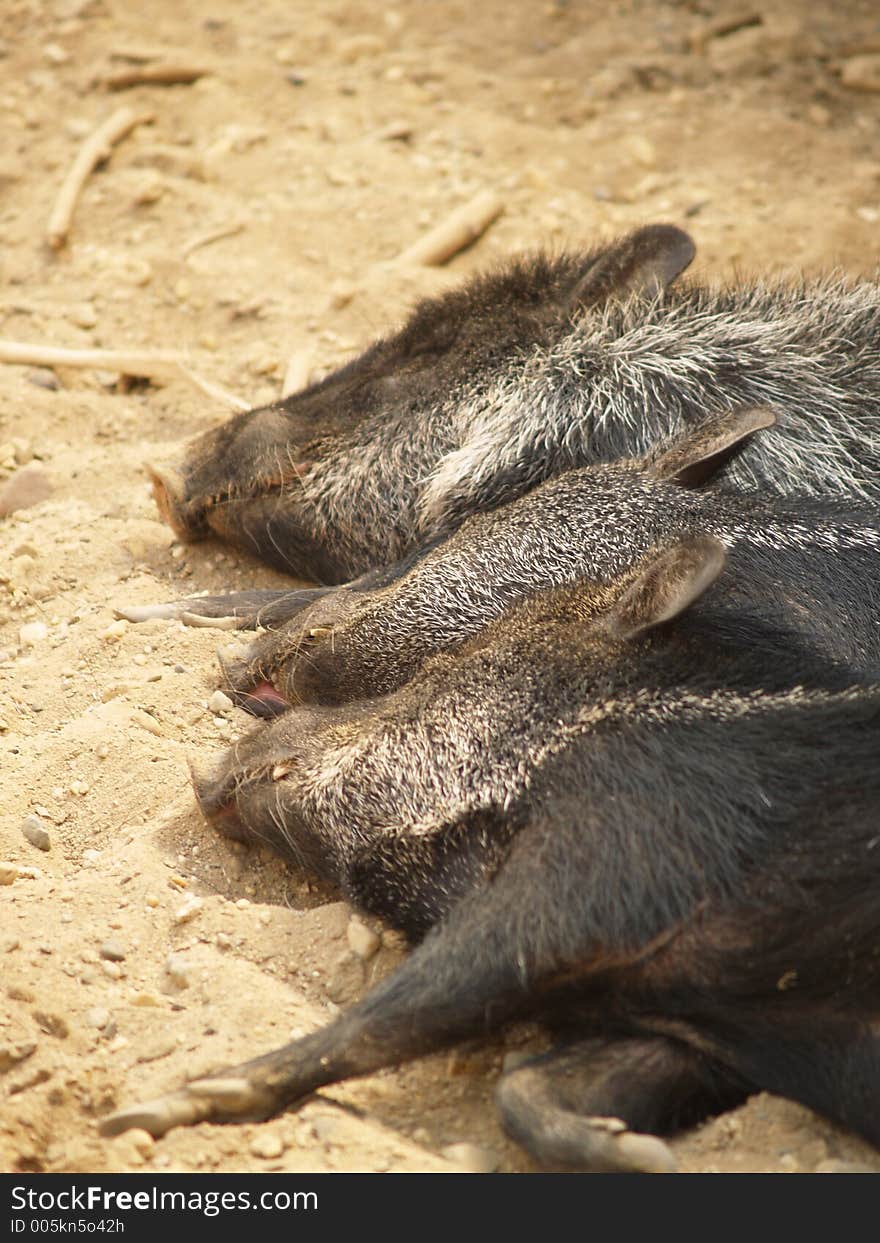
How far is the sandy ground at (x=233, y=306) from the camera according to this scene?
266 cm

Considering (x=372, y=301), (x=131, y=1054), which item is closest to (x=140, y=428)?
(x=372, y=301)

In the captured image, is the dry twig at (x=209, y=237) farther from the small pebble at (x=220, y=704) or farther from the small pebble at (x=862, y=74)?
the small pebble at (x=862, y=74)

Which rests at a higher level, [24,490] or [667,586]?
[667,586]

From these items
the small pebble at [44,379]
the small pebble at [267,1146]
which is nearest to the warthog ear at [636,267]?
the small pebble at [44,379]

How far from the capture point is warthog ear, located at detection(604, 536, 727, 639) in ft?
9.20

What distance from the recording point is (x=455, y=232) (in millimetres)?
5414

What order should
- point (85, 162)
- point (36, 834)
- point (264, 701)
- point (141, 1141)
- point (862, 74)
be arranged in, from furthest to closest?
point (862, 74), point (85, 162), point (264, 701), point (36, 834), point (141, 1141)

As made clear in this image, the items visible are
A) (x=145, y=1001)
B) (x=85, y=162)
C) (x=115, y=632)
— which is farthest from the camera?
(x=85, y=162)

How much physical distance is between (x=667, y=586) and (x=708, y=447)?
26.2 inches

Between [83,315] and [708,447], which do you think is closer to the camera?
[708,447]

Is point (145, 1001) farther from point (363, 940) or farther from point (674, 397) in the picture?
point (674, 397)

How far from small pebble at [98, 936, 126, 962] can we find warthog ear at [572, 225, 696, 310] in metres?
2.21

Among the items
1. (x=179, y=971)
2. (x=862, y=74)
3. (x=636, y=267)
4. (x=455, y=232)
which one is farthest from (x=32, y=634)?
(x=862, y=74)
